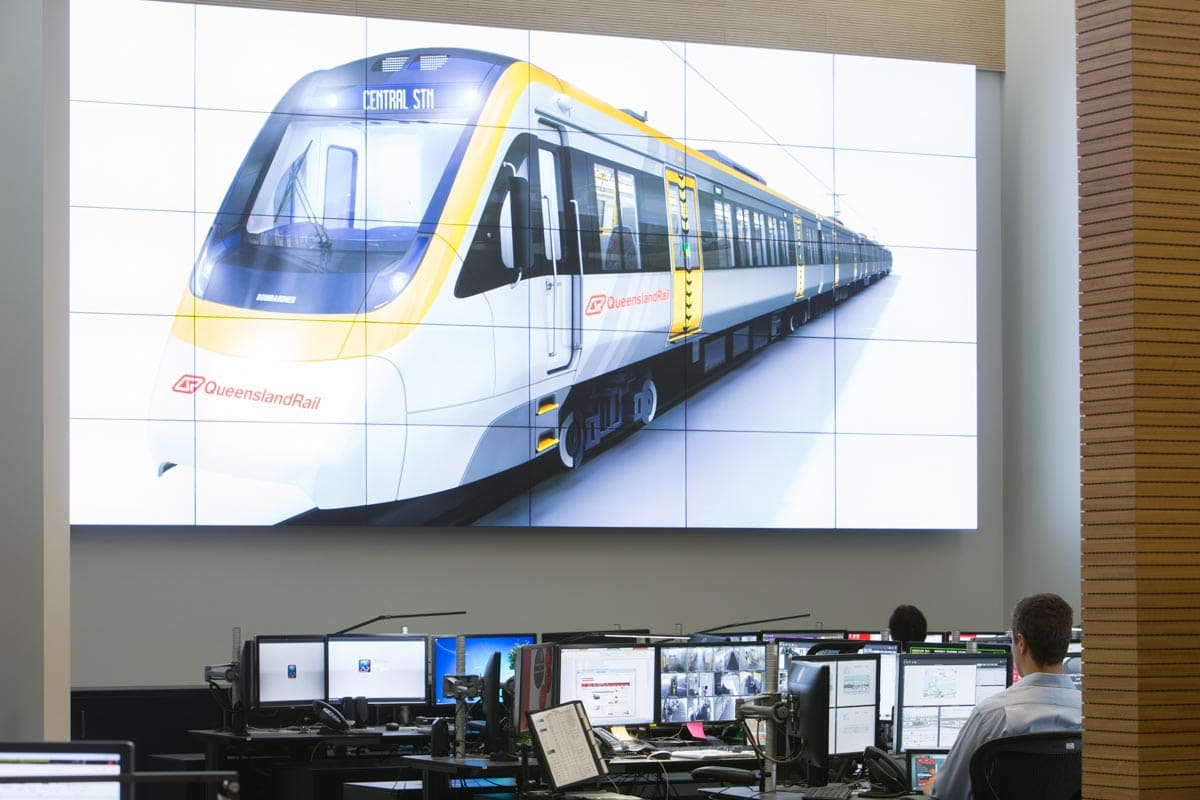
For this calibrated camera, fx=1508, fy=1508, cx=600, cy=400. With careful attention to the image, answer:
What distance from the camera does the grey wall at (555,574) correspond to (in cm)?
933

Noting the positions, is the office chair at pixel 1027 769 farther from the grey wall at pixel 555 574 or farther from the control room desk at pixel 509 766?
the grey wall at pixel 555 574

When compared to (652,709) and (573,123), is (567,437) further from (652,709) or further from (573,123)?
(652,709)

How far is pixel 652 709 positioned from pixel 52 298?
333 cm

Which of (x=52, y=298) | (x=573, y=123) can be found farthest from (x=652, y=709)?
(x=573, y=123)

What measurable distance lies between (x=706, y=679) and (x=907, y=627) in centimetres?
118

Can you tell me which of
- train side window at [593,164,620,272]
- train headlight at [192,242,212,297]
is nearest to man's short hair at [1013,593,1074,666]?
train side window at [593,164,620,272]

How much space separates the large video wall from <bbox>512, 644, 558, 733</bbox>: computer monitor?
3366 mm

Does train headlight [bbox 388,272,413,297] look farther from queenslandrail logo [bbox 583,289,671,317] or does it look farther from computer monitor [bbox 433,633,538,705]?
computer monitor [bbox 433,633,538,705]

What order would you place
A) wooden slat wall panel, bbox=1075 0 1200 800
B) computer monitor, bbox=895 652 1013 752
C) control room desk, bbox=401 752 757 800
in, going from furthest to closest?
control room desk, bbox=401 752 757 800 → computer monitor, bbox=895 652 1013 752 → wooden slat wall panel, bbox=1075 0 1200 800

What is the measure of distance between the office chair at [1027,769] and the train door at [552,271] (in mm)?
6323

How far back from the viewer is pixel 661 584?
10.4 meters

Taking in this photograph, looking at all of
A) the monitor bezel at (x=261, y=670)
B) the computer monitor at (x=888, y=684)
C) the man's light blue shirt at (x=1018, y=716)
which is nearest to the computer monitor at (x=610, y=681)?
the computer monitor at (x=888, y=684)

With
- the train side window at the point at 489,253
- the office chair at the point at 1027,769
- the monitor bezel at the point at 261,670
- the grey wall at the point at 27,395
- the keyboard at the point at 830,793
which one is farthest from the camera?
the train side window at the point at 489,253

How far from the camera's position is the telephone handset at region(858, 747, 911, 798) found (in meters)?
4.94
